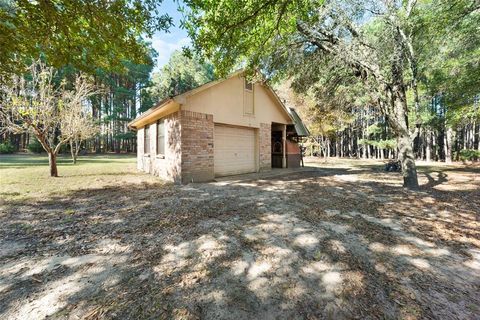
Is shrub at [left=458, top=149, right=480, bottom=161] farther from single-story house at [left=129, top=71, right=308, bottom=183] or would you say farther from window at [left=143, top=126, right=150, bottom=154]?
window at [left=143, top=126, right=150, bottom=154]

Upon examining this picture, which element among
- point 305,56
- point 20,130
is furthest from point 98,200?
point 305,56

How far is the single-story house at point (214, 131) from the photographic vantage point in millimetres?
8320

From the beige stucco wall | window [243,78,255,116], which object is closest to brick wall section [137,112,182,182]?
the beige stucco wall

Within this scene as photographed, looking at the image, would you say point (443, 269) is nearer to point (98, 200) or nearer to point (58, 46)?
point (98, 200)

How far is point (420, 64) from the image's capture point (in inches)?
328

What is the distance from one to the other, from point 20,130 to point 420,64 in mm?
16457

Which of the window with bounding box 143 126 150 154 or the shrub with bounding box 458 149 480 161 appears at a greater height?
the window with bounding box 143 126 150 154

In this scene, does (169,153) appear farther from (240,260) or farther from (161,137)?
(240,260)

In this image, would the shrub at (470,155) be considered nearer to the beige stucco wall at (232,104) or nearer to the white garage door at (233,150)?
the beige stucco wall at (232,104)

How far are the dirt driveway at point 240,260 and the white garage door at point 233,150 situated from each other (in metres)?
4.53

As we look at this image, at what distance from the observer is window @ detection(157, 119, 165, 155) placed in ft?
32.1

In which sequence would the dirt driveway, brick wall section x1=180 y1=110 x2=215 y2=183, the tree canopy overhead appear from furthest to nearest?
brick wall section x1=180 y1=110 x2=215 y2=183 → the tree canopy overhead → the dirt driveway

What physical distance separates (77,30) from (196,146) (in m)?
4.82

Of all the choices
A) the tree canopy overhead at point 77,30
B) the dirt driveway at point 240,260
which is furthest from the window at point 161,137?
the dirt driveway at point 240,260
